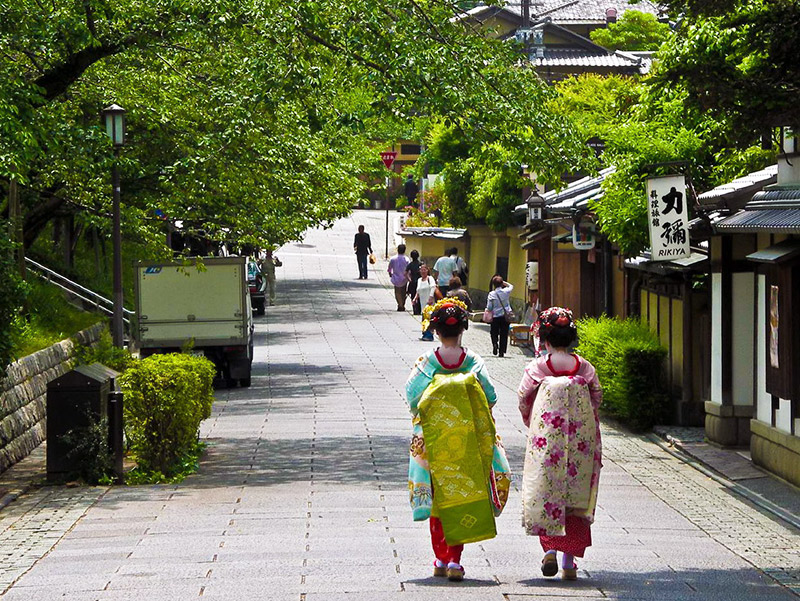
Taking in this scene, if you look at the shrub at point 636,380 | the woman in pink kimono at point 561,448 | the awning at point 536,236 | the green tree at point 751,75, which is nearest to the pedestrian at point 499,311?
the awning at point 536,236

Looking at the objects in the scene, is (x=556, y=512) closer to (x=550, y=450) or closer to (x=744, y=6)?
(x=550, y=450)

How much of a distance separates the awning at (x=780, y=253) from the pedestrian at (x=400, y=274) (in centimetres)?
2348

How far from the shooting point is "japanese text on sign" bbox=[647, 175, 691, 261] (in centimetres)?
1580

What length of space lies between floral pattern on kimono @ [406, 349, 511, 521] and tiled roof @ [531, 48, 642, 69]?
4396 centimetres

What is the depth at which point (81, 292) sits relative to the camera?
28.7m

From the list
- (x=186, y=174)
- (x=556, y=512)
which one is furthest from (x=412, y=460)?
(x=186, y=174)

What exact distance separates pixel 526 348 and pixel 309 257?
28.6 m

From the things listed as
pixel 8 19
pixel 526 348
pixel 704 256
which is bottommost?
pixel 526 348

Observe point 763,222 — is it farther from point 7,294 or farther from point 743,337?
point 7,294

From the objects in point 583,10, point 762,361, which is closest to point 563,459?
point 762,361

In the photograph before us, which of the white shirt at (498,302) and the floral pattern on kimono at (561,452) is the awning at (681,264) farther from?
the floral pattern on kimono at (561,452)

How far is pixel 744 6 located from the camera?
9602 millimetres

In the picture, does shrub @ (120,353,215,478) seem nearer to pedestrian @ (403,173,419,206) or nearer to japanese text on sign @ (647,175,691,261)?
japanese text on sign @ (647,175,691,261)

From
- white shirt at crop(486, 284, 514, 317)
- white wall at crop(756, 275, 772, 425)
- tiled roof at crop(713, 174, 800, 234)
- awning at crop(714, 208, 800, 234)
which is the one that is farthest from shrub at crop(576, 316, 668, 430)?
white shirt at crop(486, 284, 514, 317)
